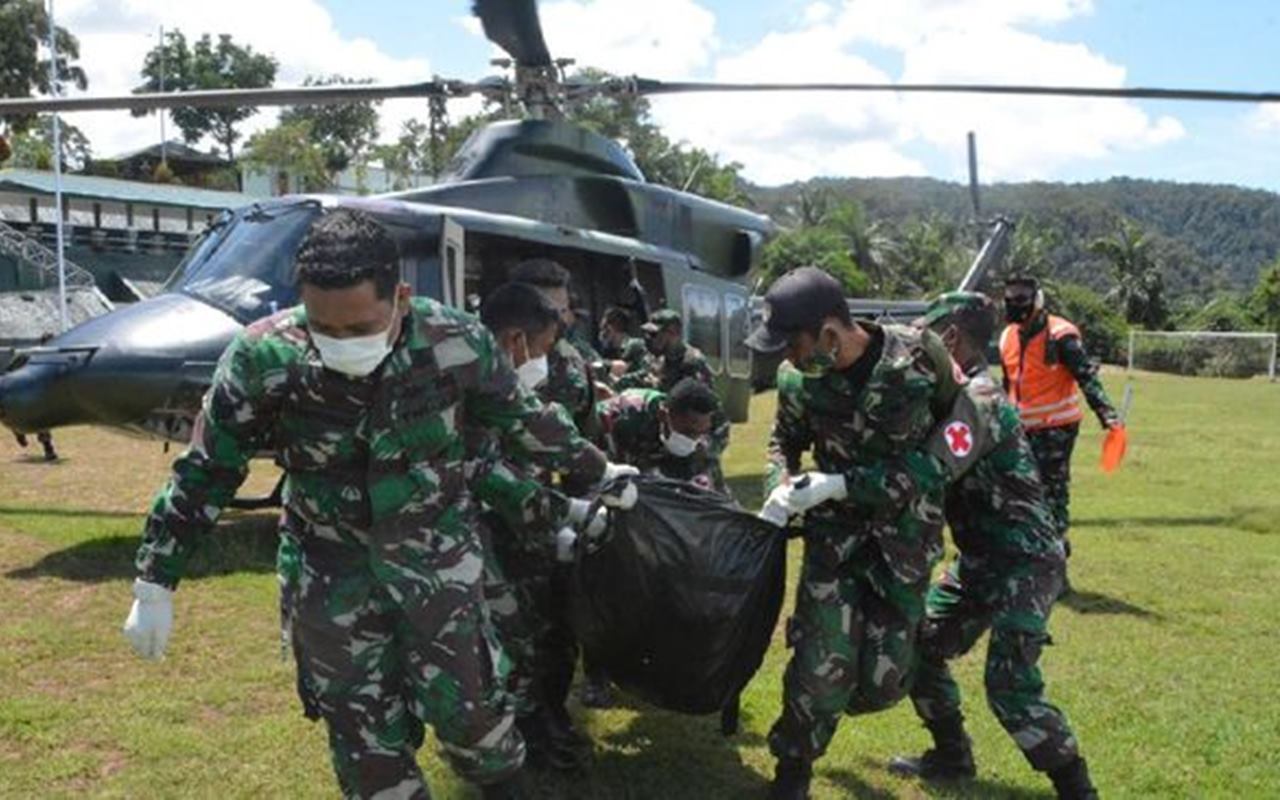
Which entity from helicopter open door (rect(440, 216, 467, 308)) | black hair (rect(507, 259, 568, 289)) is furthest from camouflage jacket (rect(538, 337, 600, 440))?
helicopter open door (rect(440, 216, 467, 308))

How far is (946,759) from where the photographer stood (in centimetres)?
420

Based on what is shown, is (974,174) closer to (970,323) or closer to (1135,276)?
(970,323)

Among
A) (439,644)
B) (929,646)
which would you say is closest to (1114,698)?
(929,646)

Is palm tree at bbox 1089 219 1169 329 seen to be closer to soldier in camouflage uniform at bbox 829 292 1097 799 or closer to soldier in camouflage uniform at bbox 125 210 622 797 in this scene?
soldier in camouflage uniform at bbox 829 292 1097 799

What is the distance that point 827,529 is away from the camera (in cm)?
382

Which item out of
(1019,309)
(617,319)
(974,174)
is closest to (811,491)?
(1019,309)

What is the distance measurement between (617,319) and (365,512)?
18.8ft

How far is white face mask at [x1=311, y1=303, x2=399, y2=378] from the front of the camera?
288 centimetres

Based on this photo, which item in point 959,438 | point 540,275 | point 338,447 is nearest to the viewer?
point 338,447

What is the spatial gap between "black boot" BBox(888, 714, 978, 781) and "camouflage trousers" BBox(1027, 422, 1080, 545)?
2.80 m

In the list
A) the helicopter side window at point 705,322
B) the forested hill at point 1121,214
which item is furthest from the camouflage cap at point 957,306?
the forested hill at point 1121,214

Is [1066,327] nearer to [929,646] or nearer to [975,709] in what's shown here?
[975,709]

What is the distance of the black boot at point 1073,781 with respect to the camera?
375 cm

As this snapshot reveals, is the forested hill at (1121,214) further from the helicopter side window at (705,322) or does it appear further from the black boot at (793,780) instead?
the black boot at (793,780)
